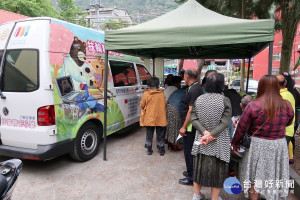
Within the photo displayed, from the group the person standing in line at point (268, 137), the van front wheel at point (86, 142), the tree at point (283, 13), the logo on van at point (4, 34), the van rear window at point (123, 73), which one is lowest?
the van front wheel at point (86, 142)

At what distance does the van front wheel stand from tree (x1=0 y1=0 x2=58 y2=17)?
679 inches

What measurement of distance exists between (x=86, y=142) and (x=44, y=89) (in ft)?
4.47

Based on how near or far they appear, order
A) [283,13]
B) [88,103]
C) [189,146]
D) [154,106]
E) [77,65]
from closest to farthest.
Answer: [189,146] → [77,65] → [88,103] → [154,106] → [283,13]

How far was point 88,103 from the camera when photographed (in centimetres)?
380

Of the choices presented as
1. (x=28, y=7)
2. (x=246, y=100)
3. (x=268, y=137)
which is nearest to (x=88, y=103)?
(x=246, y=100)

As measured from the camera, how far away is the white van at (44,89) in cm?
307

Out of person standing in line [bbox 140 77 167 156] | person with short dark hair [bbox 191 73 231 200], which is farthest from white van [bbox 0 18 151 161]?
person with short dark hair [bbox 191 73 231 200]

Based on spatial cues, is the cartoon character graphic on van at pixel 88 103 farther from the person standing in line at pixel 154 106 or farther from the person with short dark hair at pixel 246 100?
the person with short dark hair at pixel 246 100

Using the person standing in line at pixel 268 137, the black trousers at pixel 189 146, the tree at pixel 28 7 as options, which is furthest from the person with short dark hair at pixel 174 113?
the tree at pixel 28 7

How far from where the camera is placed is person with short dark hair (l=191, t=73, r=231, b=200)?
228 centimetres

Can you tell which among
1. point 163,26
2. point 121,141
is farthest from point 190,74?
point 121,141

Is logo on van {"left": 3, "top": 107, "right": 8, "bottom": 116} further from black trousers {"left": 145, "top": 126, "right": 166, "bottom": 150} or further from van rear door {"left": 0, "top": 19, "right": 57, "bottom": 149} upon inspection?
black trousers {"left": 145, "top": 126, "right": 166, "bottom": 150}

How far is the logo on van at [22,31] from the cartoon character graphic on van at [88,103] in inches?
43.2

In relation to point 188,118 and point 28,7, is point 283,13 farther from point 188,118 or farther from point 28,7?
point 28,7
